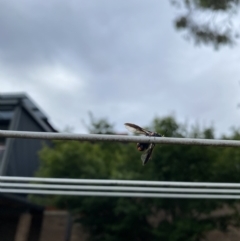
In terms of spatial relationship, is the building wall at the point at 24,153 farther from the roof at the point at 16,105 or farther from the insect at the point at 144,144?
the insect at the point at 144,144

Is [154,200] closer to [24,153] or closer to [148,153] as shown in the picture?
[24,153]

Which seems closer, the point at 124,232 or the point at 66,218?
the point at 124,232

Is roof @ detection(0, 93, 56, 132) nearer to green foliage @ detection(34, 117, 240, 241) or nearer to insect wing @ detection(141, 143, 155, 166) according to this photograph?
green foliage @ detection(34, 117, 240, 241)

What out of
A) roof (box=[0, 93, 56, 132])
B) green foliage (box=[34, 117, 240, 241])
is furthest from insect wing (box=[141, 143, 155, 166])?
roof (box=[0, 93, 56, 132])

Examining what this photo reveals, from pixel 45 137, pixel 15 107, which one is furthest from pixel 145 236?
pixel 45 137

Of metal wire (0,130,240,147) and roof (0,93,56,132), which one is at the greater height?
roof (0,93,56,132)

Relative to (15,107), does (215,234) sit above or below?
below

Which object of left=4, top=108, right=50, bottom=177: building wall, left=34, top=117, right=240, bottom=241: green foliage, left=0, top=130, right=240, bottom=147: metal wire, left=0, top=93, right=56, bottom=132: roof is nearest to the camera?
left=0, top=130, right=240, bottom=147: metal wire

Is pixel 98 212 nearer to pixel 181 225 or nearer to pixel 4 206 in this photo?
pixel 181 225

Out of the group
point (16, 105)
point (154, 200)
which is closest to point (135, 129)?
point (154, 200)
